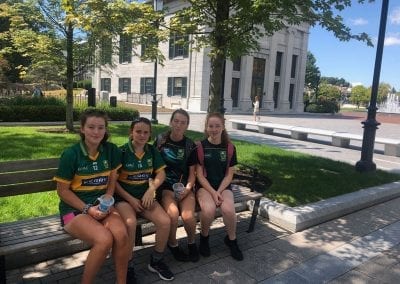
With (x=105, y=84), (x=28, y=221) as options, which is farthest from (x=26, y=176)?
(x=105, y=84)

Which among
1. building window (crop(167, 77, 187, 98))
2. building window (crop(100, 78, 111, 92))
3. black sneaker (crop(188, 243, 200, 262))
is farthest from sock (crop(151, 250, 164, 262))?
building window (crop(100, 78, 111, 92))

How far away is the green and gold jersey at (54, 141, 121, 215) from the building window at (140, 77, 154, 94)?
3578cm

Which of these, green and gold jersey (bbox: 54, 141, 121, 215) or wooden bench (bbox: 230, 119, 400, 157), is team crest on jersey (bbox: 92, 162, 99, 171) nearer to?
green and gold jersey (bbox: 54, 141, 121, 215)

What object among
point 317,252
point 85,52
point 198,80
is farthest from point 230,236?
point 198,80

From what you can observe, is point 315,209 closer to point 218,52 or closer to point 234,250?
point 234,250

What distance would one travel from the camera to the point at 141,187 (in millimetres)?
3941

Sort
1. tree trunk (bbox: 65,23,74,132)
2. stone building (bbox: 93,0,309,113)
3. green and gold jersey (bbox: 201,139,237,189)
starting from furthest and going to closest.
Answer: stone building (bbox: 93,0,309,113) < tree trunk (bbox: 65,23,74,132) < green and gold jersey (bbox: 201,139,237,189)

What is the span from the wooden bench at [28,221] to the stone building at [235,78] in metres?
28.3

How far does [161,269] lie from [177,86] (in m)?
32.8

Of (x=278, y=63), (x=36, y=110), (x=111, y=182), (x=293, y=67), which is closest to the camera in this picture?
(x=111, y=182)

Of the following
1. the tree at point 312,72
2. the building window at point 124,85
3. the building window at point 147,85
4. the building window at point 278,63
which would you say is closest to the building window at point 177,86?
the building window at point 147,85

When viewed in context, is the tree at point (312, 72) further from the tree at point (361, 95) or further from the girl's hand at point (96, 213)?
the girl's hand at point (96, 213)

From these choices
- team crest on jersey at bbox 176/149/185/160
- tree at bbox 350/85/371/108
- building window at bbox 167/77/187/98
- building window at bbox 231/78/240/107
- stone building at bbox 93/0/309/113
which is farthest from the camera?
tree at bbox 350/85/371/108

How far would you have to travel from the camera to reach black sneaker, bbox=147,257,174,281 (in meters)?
3.63
